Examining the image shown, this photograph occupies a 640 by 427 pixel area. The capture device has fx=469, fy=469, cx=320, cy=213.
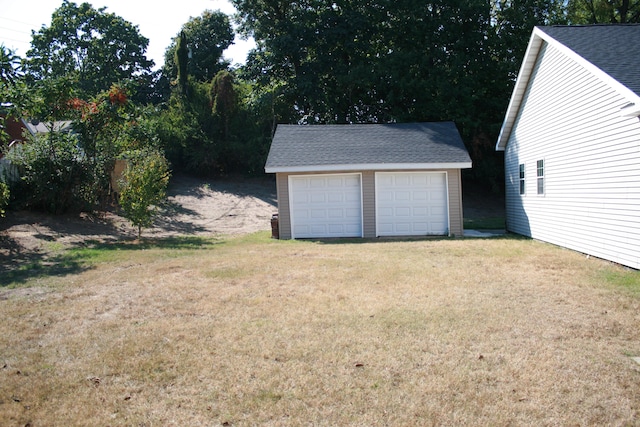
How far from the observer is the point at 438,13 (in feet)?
80.7

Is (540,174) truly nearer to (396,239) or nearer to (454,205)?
(454,205)

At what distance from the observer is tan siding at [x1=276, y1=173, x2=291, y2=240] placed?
15164 mm

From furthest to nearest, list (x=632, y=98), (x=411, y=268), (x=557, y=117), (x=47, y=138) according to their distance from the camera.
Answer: (x=47, y=138), (x=557, y=117), (x=411, y=268), (x=632, y=98)

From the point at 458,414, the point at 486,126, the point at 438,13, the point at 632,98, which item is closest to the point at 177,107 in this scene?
the point at 438,13

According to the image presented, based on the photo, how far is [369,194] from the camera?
A: 1523cm

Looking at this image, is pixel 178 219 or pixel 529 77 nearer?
pixel 529 77

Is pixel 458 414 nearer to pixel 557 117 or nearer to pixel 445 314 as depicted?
pixel 445 314

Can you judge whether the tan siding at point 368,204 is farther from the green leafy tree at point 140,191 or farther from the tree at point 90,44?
the tree at point 90,44

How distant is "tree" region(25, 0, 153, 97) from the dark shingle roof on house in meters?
35.7

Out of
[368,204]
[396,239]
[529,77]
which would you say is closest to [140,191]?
[368,204]

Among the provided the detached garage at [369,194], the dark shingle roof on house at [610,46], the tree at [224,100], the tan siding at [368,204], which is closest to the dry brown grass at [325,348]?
the dark shingle roof on house at [610,46]

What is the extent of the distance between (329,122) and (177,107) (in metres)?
8.85

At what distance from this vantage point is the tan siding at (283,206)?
15164 mm

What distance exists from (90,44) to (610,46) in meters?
40.1
